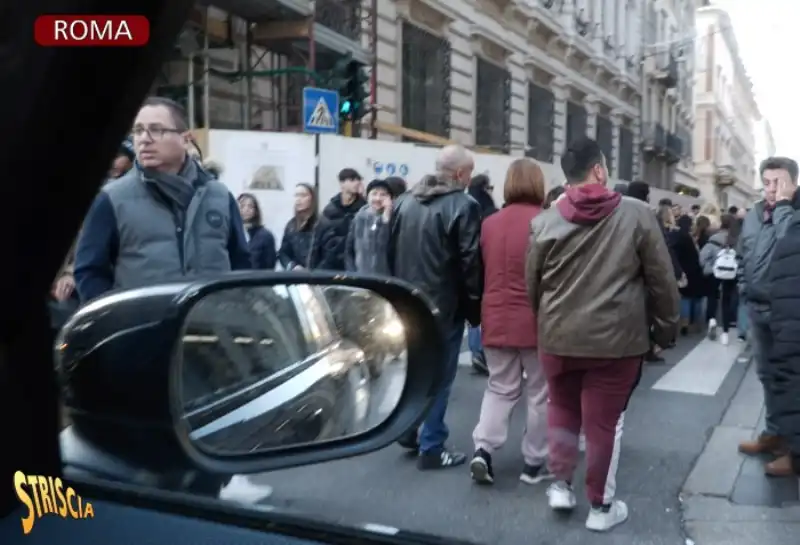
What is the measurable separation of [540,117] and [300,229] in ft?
31.2

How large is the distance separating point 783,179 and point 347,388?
3.76 meters

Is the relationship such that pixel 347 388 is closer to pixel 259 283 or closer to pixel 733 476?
pixel 259 283

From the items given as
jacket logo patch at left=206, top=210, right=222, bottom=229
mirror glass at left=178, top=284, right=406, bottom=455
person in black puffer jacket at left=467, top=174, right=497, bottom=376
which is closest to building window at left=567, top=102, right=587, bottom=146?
person in black puffer jacket at left=467, top=174, right=497, bottom=376

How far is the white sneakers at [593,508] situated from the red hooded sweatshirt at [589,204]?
113 centimetres

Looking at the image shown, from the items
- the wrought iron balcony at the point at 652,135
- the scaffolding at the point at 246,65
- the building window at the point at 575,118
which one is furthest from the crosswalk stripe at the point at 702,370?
the wrought iron balcony at the point at 652,135

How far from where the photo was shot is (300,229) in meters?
6.96

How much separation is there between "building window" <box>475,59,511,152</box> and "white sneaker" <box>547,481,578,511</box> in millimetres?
12338

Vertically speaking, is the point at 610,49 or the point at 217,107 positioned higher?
the point at 610,49

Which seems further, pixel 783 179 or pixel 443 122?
pixel 443 122

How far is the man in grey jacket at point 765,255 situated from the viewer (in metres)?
4.62

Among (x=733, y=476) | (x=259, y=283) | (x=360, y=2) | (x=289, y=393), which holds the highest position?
(x=360, y=2)

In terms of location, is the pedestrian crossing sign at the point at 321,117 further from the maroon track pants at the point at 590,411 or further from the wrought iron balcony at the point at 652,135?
the wrought iron balcony at the point at 652,135

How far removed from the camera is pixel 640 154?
15945 millimetres

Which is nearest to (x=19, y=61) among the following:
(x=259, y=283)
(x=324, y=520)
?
(x=259, y=283)
